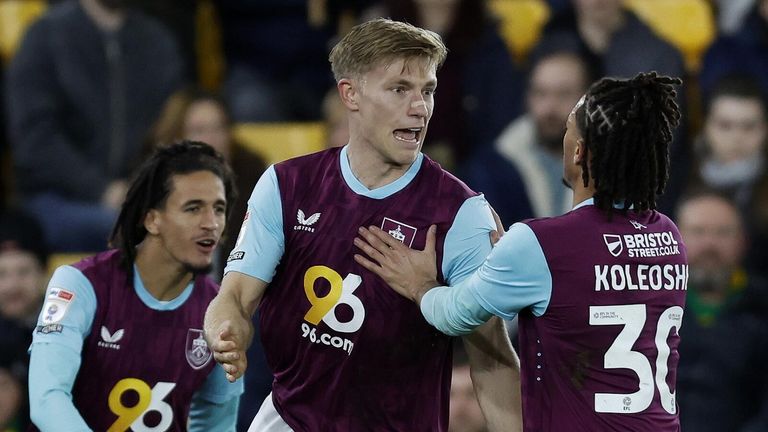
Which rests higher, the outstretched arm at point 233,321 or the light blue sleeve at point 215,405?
the outstretched arm at point 233,321

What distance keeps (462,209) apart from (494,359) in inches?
19.0

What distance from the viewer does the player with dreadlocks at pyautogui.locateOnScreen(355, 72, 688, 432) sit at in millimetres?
3992

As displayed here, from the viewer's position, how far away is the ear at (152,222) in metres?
4.97

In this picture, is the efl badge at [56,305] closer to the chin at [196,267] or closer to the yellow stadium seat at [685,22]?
the chin at [196,267]

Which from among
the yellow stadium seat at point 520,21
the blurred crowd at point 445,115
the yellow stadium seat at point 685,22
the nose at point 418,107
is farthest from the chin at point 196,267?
the yellow stadium seat at point 685,22

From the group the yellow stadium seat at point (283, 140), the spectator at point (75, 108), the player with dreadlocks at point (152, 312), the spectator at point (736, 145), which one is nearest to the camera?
the player with dreadlocks at point (152, 312)

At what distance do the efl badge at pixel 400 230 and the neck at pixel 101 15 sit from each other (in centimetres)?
378

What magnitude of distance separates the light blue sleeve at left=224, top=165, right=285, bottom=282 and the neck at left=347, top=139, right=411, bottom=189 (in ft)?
0.86

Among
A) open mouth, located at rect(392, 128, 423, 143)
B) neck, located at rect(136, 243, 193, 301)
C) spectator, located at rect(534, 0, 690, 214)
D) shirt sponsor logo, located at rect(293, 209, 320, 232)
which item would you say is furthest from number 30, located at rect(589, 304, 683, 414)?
spectator, located at rect(534, 0, 690, 214)

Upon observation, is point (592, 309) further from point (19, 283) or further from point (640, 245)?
point (19, 283)

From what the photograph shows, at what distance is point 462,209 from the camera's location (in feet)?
14.5

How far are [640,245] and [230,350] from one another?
3.85 ft

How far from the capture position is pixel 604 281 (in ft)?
13.1

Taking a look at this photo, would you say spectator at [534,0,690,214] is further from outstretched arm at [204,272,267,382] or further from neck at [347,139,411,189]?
outstretched arm at [204,272,267,382]
